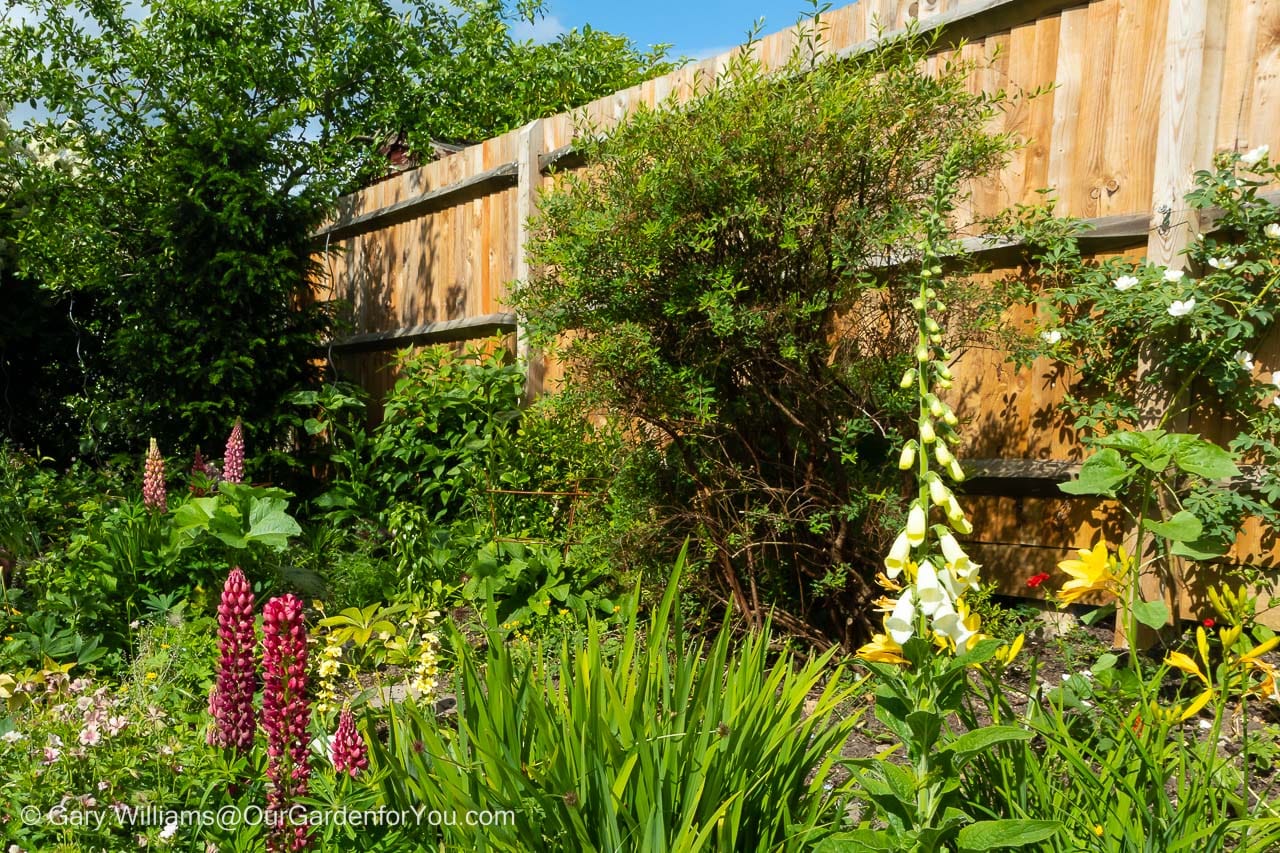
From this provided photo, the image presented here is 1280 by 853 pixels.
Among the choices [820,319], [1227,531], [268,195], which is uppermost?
[268,195]

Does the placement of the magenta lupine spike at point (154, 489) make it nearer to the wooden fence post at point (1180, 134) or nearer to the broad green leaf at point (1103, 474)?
the broad green leaf at point (1103, 474)

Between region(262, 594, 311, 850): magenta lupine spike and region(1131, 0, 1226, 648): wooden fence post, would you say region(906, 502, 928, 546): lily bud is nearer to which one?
region(262, 594, 311, 850): magenta lupine spike

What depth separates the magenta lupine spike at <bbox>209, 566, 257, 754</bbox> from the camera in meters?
1.91

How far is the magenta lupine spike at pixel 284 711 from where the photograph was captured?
6.04 ft

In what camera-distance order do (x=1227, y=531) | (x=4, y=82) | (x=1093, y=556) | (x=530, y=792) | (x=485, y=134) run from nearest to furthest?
(x=530, y=792) → (x=1093, y=556) → (x=1227, y=531) → (x=4, y=82) → (x=485, y=134)

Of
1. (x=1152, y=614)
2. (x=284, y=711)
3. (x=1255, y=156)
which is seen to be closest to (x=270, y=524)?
(x=284, y=711)

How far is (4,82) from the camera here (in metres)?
9.23

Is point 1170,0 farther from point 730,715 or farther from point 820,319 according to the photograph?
point 730,715

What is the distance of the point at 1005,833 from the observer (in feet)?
4.69

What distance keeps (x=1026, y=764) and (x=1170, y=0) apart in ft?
8.47

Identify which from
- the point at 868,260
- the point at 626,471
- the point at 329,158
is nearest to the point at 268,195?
the point at 329,158

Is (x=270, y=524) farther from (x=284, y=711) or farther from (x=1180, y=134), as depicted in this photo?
(x=1180, y=134)

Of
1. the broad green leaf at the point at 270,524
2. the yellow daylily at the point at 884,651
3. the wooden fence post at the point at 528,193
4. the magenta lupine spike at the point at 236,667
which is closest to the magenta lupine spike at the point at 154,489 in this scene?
the broad green leaf at the point at 270,524

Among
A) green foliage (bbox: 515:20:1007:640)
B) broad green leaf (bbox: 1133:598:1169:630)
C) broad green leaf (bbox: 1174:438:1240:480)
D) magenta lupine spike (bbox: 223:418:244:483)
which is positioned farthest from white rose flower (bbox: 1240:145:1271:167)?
magenta lupine spike (bbox: 223:418:244:483)
